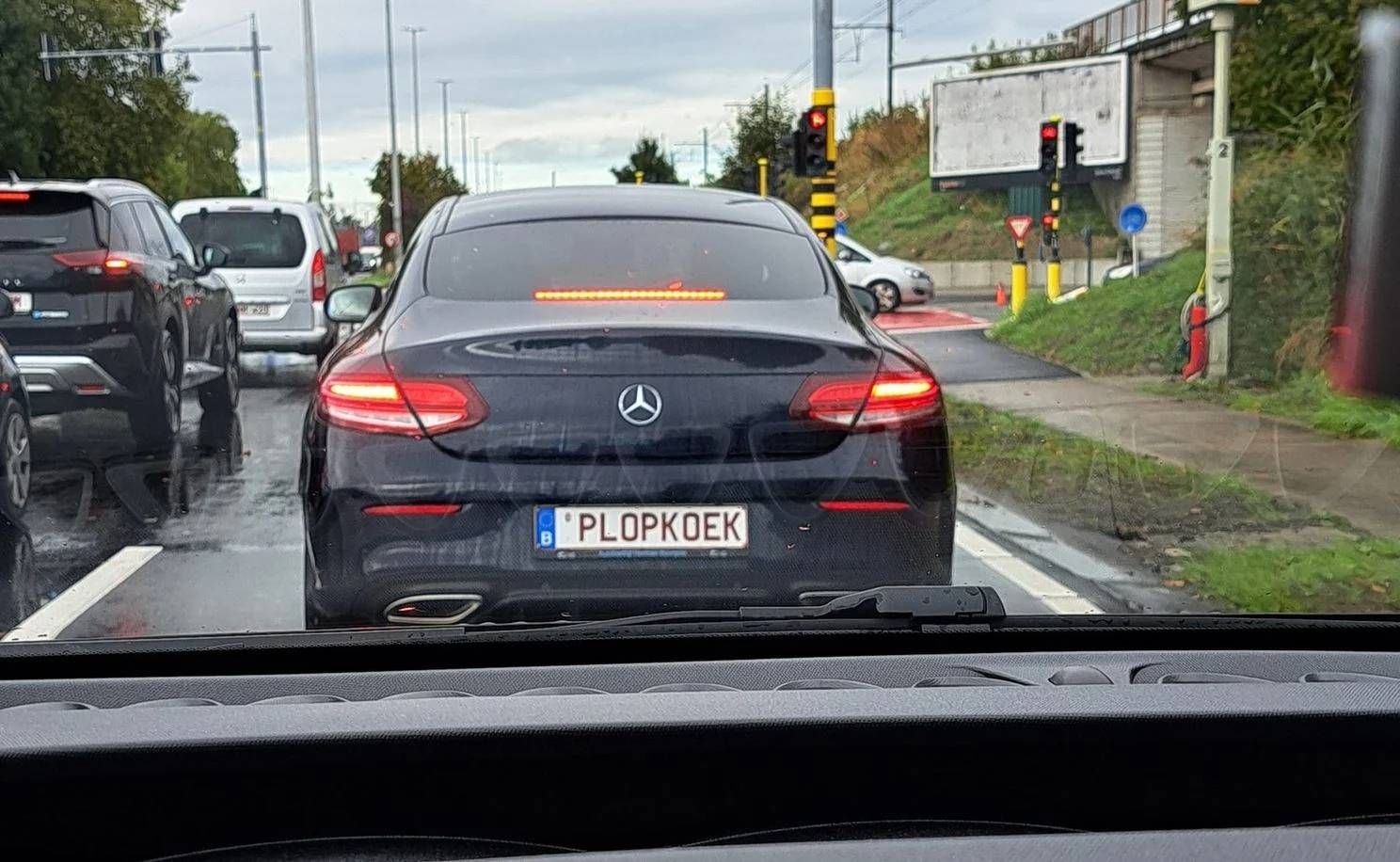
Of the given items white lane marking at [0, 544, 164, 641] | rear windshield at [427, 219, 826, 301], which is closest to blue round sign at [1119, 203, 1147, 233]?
white lane marking at [0, 544, 164, 641]

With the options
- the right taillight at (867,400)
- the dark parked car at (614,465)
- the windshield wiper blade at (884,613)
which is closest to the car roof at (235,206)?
the dark parked car at (614,465)

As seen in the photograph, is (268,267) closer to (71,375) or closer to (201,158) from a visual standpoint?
(201,158)

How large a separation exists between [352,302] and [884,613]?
3.49 metres

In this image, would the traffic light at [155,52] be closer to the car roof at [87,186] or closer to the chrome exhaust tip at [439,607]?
the car roof at [87,186]

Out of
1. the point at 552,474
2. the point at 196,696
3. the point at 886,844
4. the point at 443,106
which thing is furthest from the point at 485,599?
the point at 886,844

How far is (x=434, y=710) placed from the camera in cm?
210

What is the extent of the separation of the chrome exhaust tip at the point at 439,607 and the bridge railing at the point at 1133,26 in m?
7.73

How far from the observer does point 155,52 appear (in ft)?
22.5

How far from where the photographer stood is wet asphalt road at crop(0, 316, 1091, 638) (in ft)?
19.6

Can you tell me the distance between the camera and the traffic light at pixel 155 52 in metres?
6.41

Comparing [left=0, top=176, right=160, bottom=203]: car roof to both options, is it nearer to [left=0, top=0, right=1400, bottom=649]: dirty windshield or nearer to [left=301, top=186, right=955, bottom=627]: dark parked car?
[left=0, top=0, right=1400, bottom=649]: dirty windshield

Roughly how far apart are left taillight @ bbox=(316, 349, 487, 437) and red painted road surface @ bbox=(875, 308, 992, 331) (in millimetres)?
21261

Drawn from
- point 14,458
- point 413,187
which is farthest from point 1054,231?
point 14,458

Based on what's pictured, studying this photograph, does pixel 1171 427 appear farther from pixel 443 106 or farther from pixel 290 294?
pixel 290 294
